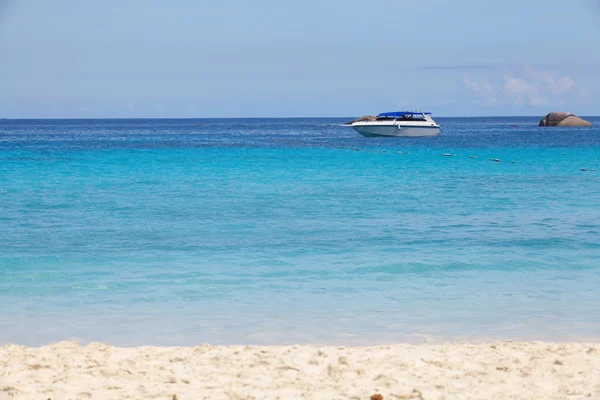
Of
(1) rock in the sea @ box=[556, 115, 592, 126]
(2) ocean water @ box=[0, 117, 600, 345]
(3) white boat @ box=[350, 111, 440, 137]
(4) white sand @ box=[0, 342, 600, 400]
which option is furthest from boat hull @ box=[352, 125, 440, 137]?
(1) rock in the sea @ box=[556, 115, 592, 126]

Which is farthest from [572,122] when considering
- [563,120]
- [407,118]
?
[407,118]

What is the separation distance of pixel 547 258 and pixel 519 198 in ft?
31.9

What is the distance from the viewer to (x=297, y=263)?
1248 cm

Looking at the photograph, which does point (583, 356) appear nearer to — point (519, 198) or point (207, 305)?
point (207, 305)

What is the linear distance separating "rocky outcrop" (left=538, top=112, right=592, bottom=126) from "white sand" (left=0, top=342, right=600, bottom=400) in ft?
388

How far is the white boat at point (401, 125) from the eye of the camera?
65000 millimetres

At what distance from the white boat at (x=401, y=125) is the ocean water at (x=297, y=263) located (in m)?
39.1

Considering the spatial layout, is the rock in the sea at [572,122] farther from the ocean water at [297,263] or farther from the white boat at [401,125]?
the ocean water at [297,263]

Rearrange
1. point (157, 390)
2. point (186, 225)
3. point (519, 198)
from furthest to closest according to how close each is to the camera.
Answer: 1. point (519, 198)
2. point (186, 225)
3. point (157, 390)

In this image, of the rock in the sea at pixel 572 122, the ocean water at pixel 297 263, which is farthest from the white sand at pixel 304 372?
the rock in the sea at pixel 572 122

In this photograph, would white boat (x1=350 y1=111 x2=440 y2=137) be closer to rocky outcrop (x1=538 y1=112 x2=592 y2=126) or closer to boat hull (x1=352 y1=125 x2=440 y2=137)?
boat hull (x1=352 y1=125 x2=440 y2=137)

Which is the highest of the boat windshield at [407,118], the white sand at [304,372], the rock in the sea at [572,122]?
the rock in the sea at [572,122]

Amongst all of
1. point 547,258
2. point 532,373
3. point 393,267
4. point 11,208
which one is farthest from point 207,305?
point 11,208

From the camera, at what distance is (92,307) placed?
972cm
